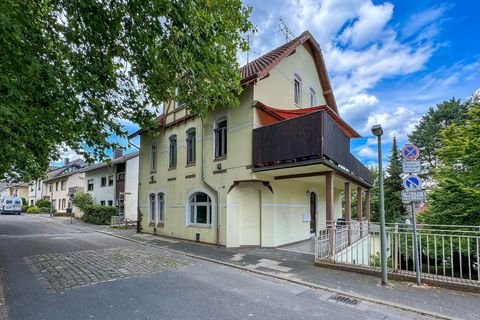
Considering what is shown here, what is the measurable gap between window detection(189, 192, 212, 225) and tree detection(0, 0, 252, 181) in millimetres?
6163

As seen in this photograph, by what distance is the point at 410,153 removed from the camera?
6.68m

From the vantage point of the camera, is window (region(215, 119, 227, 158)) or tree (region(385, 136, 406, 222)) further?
tree (region(385, 136, 406, 222))

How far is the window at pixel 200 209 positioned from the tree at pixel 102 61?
20.2 ft

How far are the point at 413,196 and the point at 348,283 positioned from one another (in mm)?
2568

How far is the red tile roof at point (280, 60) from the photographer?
11.1 m

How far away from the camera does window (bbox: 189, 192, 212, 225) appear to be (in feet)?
43.1

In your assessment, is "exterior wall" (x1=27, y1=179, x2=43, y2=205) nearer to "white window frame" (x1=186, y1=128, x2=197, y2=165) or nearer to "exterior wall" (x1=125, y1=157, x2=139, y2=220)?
"exterior wall" (x1=125, y1=157, x2=139, y2=220)

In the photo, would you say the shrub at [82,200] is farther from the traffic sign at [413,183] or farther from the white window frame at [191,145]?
the traffic sign at [413,183]

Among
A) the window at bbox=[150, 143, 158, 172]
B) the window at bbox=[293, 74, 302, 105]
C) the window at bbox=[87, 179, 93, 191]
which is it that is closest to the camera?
the window at bbox=[293, 74, 302, 105]

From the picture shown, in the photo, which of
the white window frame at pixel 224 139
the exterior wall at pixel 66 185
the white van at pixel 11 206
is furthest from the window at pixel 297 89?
the white van at pixel 11 206

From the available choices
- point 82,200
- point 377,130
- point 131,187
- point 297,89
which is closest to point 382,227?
point 377,130

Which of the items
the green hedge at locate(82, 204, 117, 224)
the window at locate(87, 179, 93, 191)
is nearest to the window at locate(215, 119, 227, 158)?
the green hedge at locate(82, 204, 117, 224)

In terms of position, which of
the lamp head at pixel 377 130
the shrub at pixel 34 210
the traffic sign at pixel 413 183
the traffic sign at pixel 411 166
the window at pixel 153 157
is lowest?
the shrub at pixel 34 210

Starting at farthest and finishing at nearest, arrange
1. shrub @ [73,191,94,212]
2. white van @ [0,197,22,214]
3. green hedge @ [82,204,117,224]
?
white van @ [0,197,22,214]
shrub @ [73,191,94,212]
green hedge @ [82,204,117,224]
